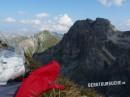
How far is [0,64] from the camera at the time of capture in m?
4.23

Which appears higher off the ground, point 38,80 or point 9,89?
point 38,80

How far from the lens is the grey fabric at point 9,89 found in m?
3.99

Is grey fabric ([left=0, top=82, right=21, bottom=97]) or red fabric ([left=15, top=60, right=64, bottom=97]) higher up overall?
red fabric ([left=15, top=60, right=64, bottom=97])

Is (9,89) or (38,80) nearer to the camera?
(38,80)

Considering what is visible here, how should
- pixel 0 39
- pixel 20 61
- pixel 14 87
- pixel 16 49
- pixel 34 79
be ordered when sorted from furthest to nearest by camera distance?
pixel 0 39 → pixel 16 49 → pixel 20 61 → pixel 14 87 → pixel 34 79

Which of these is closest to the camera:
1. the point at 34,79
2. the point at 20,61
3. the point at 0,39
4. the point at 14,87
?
the point at 34,79

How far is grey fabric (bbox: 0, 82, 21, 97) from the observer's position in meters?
3.99

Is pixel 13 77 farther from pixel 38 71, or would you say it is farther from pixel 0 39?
pixel 0 39

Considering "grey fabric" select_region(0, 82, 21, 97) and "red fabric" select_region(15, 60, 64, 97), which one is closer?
"red fabric" select_region(15, 60, 64, 97)

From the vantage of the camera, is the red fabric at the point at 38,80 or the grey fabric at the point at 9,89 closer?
the red fabric at the point at 38,80

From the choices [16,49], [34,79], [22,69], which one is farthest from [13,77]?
[34,79]

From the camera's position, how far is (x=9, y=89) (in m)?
4.17

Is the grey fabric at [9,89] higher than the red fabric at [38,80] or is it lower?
lower

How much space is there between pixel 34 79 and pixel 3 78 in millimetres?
757
